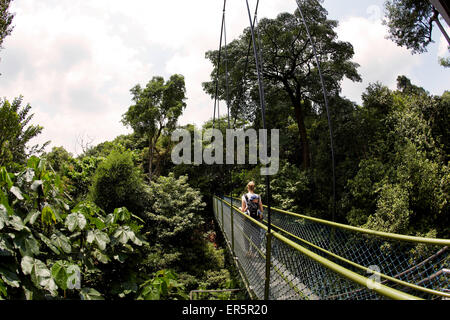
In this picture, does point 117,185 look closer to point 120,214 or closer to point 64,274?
point 120,214

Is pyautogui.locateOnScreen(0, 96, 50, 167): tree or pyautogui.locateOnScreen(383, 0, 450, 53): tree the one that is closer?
pyautogui.locateOnScreen(0, 96, 50, 167): tree

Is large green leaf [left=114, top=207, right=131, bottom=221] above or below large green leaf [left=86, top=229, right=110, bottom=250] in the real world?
above

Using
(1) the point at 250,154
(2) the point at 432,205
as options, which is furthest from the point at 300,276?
(1) the point at 250,154

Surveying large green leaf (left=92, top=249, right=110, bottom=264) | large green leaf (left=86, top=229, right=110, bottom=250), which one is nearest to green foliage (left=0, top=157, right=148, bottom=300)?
large green leaf (left=86, top=229, right=110, bottom=250)

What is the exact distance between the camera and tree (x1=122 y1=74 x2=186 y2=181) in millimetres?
14859

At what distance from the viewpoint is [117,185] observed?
7.93m

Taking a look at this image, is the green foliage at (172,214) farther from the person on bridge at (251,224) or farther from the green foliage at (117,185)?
the person on bridge at (251,224)

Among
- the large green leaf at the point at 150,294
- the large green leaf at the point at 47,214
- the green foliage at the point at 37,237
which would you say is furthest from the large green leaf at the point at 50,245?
the large green leaf at the point at 150,294

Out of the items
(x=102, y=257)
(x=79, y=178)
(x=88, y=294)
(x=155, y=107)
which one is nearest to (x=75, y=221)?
(x=88, y=294)

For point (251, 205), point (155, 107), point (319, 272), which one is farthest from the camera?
point (155, 107)

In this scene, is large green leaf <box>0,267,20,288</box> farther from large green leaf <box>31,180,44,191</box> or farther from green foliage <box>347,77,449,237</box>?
green foliage <box>347,77,449,237</box>

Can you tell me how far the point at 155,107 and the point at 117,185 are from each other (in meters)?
8.02

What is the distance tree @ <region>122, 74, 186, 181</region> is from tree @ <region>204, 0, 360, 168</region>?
5655 millimetres

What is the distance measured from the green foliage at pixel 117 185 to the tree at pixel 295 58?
14.2 ft
